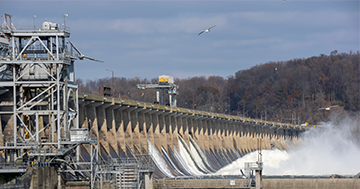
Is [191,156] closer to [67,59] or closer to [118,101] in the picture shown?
[118,101]

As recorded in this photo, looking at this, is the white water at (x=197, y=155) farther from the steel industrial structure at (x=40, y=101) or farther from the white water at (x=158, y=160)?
the steel industrial structure at (x=40, y=101)

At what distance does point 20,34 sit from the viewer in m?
57.0

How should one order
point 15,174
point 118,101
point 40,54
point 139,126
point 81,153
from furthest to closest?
point 139,126, point 118,101, point 81,153, point 40,54, point 15,174

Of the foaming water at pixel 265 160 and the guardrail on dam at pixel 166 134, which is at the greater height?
the guardrail on dam at pixel 166 134

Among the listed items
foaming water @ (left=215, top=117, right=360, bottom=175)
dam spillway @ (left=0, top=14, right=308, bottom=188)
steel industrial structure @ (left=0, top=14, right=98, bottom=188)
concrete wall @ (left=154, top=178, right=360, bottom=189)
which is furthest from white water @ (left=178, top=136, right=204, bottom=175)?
steel industrial structure @ (left=0, top=14, right=98, bottom=188)

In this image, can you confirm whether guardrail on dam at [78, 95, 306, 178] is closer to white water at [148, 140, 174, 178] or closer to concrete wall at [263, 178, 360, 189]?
white water at [148, 140, 174, 178]

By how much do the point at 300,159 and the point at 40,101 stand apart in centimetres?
8324

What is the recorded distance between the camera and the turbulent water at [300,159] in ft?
311

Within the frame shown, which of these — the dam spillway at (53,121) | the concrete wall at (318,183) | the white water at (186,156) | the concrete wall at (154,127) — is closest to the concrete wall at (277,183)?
the concrete wall at (318,183)

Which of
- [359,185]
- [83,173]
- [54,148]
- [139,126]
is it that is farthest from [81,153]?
[359,185]

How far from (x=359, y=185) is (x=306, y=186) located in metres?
6.60

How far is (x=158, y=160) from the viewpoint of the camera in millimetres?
84312

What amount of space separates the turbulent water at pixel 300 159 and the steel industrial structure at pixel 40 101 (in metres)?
25.7

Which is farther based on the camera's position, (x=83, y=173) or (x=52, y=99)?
(x=83, y=173)
